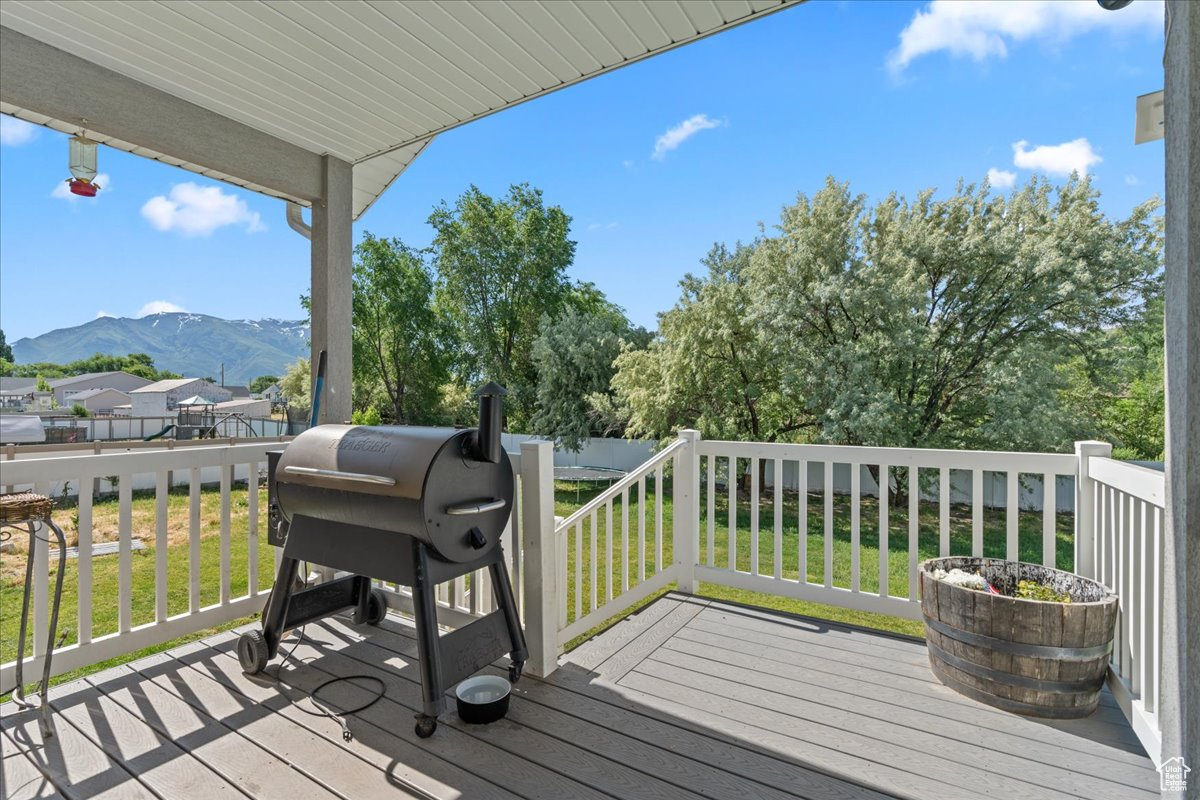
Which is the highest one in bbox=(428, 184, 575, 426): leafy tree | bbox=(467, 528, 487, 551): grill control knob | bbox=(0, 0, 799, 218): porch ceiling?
bbox=(428, 184, 575, 426): leafy tree

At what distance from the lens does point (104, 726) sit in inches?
80.5

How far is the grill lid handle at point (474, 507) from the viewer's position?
203 cm

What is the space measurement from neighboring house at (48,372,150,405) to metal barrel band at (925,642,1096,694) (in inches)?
1376

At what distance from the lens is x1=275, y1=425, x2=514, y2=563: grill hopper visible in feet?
6.46

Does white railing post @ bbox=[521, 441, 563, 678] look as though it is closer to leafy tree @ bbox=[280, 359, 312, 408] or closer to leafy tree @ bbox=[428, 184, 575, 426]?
leafy tree @ bbox=[428, 184, 575, 426]

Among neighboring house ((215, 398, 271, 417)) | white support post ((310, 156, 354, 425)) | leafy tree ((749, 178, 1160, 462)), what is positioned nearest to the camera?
white support post ((310, 156, 354, 425))

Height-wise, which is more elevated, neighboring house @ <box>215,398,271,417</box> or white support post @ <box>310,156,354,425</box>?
white support post @ <box>310,156,354,425</box>

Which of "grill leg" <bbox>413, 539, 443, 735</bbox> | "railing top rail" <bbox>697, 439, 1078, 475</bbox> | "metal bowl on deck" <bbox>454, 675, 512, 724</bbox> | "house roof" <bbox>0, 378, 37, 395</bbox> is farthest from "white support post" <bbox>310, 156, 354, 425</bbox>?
"house roof" <bbox>0, 378, 37, 395</bbox>

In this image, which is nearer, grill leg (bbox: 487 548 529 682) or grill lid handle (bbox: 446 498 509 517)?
grill lid handle (bbox: 446 498 509 517)

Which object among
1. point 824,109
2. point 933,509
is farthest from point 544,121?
point 933,509

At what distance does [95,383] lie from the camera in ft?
98.5

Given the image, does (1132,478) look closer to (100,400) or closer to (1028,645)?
(1028,645)

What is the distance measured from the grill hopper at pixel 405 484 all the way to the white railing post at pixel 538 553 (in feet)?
0.32

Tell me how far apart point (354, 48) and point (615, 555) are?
5.87 meters
